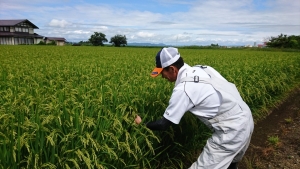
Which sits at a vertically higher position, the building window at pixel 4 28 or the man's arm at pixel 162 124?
the building window at pixel 4 28

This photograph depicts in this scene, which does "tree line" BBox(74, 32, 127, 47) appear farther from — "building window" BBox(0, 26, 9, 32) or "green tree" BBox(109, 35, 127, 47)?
"building window" BBox(0, 26, 9, 32)

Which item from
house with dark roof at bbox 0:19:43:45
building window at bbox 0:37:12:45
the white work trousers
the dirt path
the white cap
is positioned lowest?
the dirt path

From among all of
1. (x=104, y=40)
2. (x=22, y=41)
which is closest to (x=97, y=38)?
(x=104, y=40)

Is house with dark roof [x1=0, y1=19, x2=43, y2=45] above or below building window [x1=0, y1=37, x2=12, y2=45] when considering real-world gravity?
above

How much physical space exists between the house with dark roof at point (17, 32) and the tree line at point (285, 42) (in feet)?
171

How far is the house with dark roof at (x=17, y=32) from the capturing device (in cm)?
5297

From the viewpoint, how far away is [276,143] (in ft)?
16.7

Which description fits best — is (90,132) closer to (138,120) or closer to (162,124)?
(138,120)

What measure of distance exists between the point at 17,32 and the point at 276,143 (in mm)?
59299

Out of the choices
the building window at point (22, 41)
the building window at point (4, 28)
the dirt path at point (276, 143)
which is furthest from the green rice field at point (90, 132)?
the building window at point (4, 28)

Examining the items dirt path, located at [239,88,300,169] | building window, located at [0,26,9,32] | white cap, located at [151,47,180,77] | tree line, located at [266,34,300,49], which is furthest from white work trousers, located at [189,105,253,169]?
building window, located at [0,26,9,32]

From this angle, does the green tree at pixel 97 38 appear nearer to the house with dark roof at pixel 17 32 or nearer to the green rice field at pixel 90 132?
the house with dark roof at pixel 17 32

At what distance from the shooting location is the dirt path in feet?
14.2

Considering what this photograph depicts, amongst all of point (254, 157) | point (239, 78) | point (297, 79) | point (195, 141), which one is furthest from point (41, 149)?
point (297, 79)
